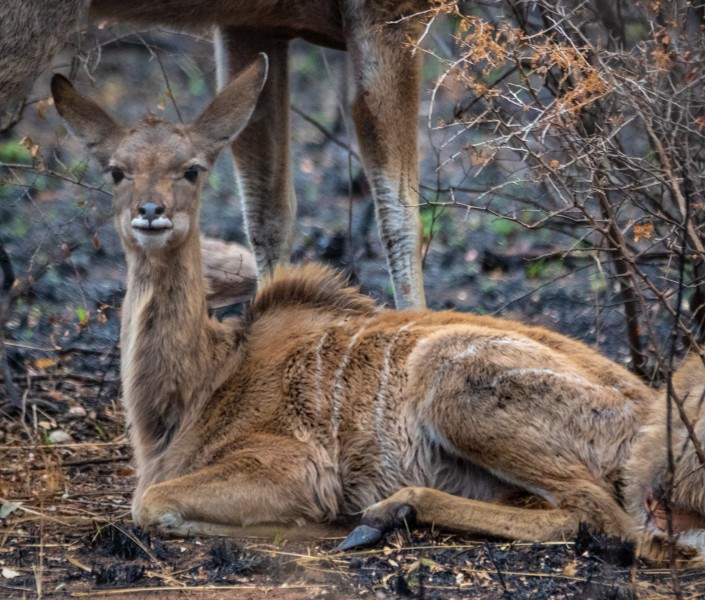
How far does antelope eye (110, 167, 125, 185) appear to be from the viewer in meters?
5.75

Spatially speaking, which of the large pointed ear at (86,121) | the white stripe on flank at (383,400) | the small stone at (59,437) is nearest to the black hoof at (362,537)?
the white stripe on flank at (383,400)

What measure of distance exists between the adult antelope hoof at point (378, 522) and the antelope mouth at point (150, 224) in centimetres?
151

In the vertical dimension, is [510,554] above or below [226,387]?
below

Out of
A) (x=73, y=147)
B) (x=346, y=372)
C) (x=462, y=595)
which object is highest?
(x=73, y=147)

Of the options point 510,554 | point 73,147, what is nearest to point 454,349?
point 510,554

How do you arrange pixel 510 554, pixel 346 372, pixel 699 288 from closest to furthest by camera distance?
1. pixel 510 554
2. pixel 346 372
3. pixel 699 288

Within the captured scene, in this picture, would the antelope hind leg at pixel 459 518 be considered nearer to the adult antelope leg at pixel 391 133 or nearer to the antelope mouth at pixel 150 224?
the antelope mouth at pixel 150 224

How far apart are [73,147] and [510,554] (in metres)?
8.01

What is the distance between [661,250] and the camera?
795 centimetres

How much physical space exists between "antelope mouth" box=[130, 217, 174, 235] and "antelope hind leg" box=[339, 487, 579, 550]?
1513mm

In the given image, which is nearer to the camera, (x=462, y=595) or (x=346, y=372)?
(x=462, y=595)

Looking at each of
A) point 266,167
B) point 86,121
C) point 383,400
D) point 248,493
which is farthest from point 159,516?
point 266,167

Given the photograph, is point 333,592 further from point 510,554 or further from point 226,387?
point 226,387

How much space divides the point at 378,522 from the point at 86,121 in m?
2.37
